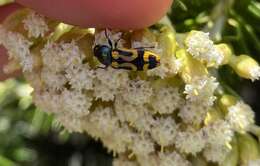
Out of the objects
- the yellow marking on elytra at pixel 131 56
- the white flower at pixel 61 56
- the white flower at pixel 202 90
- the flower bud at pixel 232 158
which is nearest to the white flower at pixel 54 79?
the white flower at pixel 61 56

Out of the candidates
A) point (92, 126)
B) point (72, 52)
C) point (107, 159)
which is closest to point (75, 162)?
point (107, 159)

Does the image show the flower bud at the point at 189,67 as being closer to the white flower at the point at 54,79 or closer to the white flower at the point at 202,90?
the white flower at the point at 202,90

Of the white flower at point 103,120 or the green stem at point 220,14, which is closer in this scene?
the white flower at point 103,120

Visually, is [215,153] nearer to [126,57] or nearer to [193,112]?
[193,112]

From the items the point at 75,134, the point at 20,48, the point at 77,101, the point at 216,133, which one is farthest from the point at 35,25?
the point at 75,134

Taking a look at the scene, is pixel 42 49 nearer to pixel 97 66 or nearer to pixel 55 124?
pixel 97 66

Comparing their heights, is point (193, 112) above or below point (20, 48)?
below
